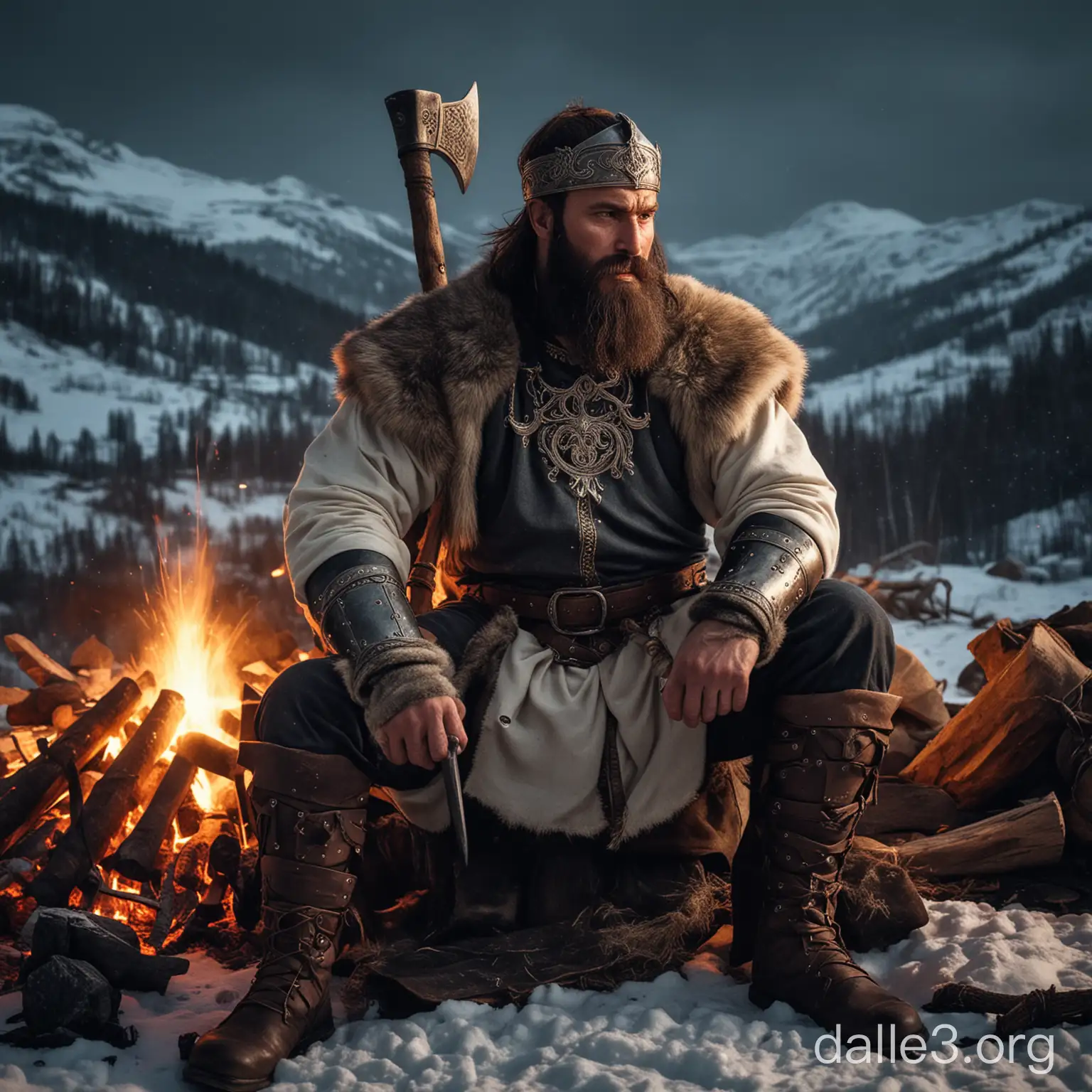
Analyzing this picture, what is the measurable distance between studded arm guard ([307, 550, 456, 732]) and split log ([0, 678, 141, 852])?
111 cm

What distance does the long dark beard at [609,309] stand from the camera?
2.41 metres

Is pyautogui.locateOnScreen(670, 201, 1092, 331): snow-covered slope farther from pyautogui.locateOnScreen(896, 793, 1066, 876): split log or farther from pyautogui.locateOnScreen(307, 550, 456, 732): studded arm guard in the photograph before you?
pyautogui.locateOnScreen(307, 550, 456, 732): studded arm guard

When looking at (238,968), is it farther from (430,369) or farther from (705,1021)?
(430,369)

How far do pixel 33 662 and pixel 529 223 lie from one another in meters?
2.47

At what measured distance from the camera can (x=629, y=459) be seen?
2.42 meters

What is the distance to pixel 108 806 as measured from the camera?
2742 millimetres

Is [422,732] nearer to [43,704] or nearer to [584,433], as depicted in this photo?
[584,433]

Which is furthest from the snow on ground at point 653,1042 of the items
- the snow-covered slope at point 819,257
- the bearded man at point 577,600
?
the snow-covered slope at point 819,257

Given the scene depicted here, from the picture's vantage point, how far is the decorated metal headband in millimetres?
2447

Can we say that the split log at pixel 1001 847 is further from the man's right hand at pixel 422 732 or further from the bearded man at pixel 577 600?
the man's right hand at pixel 422 732

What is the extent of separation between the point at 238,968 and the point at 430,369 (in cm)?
141

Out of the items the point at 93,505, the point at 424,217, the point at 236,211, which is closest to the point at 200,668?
the point at 93,505

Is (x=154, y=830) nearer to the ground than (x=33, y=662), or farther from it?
nearer to the ground

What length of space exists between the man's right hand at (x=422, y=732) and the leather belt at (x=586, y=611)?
454mm
